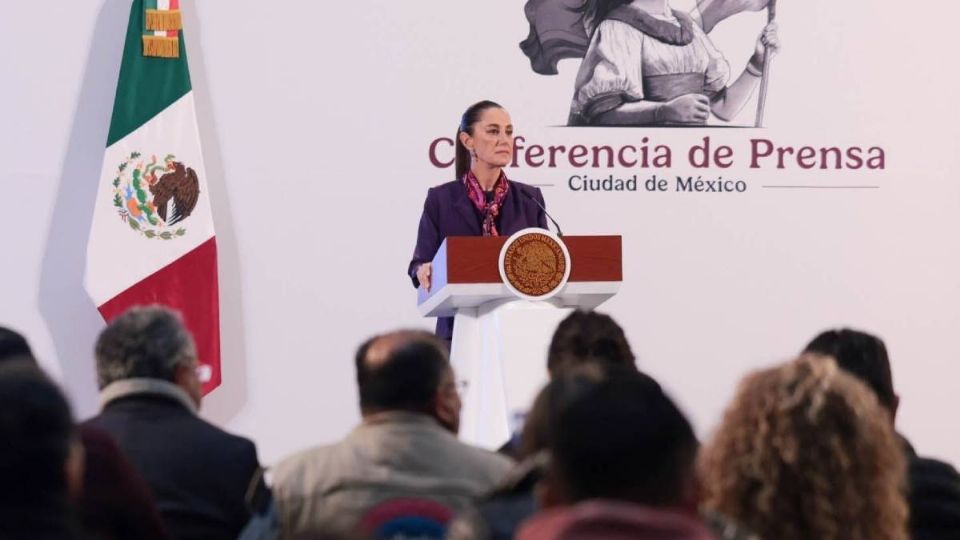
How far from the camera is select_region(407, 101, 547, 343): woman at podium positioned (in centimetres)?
501

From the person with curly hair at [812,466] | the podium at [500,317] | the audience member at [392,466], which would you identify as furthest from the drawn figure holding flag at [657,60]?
the person with curly hair at [812,466]

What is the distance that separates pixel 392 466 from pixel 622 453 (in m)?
0.89

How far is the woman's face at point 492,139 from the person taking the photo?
5.05m

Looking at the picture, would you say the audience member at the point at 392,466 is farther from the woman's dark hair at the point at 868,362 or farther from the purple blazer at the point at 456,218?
the purple blazer at the point at 456,218

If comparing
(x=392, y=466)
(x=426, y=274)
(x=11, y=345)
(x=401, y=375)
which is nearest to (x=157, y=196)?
(x=426, y=274)

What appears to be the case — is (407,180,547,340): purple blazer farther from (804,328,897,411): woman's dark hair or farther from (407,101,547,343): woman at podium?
(804,328,897,411): woman's dark hair

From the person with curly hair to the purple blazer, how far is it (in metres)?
3.04

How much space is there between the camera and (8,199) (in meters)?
6.01

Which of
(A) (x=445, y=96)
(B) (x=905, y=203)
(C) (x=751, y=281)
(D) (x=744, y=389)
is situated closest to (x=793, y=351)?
(C) (x=751, y=281)

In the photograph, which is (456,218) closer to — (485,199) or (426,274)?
(485,199)

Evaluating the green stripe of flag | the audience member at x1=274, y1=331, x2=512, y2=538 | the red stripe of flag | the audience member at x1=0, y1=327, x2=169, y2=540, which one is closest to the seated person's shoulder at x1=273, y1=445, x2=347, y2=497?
the audience member at x1=274, y1=331, x2=512, y2=538

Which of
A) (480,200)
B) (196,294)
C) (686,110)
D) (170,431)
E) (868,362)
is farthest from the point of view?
(686,110)

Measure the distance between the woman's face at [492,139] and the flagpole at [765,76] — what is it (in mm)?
1775

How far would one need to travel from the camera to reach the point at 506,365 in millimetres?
4223
